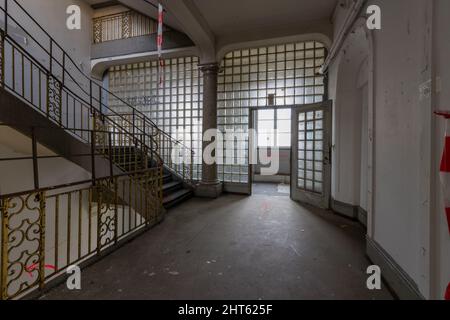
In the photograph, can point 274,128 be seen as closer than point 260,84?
No

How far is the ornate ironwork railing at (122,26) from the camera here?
5723 mm

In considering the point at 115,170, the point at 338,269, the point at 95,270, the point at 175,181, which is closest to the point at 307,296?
the point at 338,269

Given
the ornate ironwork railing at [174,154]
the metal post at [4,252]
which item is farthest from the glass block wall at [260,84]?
the metal post at [4,252]

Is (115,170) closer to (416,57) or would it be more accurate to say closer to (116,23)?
(416,57)

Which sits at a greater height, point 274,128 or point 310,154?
point 274,128

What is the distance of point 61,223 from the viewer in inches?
176

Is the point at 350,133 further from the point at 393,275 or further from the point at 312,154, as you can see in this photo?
the point at 393,275

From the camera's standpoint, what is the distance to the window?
7.42m

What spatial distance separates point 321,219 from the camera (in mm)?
3721

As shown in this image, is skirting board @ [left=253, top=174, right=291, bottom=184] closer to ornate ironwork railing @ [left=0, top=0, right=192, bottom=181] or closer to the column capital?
ornate ironwork railing @ [left=0, top=0, right=192, bottom=181]

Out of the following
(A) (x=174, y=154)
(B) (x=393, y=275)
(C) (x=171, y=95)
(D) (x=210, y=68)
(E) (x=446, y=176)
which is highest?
(D) (x=210, y=68)

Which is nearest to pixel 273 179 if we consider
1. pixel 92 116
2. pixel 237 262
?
pixel 237 262

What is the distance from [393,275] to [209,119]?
411 cm
